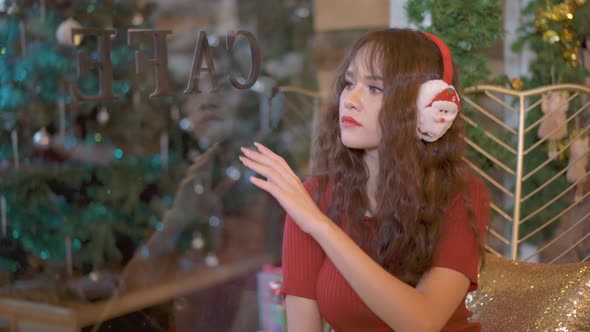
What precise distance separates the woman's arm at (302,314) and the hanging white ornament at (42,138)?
3.32ft

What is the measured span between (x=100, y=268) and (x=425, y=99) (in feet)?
4.23

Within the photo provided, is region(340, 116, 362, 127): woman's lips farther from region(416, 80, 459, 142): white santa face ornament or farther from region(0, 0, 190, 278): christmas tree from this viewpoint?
region(0, 0, 190, 278): christmas tree

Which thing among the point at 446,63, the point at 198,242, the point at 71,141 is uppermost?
the point at 446,63

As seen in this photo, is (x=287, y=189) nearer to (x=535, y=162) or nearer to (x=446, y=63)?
(x=446, y=63)

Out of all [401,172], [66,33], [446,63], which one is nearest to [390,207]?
[401,172]

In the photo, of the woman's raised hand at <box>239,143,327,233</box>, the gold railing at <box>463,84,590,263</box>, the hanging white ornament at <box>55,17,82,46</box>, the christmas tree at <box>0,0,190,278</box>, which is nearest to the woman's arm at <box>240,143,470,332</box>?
the woman's raised hand at <box>239,143,327,233</box>

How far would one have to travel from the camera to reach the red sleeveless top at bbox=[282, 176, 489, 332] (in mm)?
1232

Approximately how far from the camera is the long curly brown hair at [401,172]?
47.9 inches

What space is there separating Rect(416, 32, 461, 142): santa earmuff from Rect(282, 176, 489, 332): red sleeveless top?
0.15 m

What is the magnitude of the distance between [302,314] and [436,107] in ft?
1.51

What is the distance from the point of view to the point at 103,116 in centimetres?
→ 217

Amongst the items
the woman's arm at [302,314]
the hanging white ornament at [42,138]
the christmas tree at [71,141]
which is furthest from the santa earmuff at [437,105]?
the hanging white ornament at [42,138]

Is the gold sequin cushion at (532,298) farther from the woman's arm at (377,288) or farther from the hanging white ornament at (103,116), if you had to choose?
the hanging white ornament at (103,116)

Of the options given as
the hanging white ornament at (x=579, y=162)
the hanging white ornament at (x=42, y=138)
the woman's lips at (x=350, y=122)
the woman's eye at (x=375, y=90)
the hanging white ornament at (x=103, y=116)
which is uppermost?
the woman's eye at (x=375, y=90)
